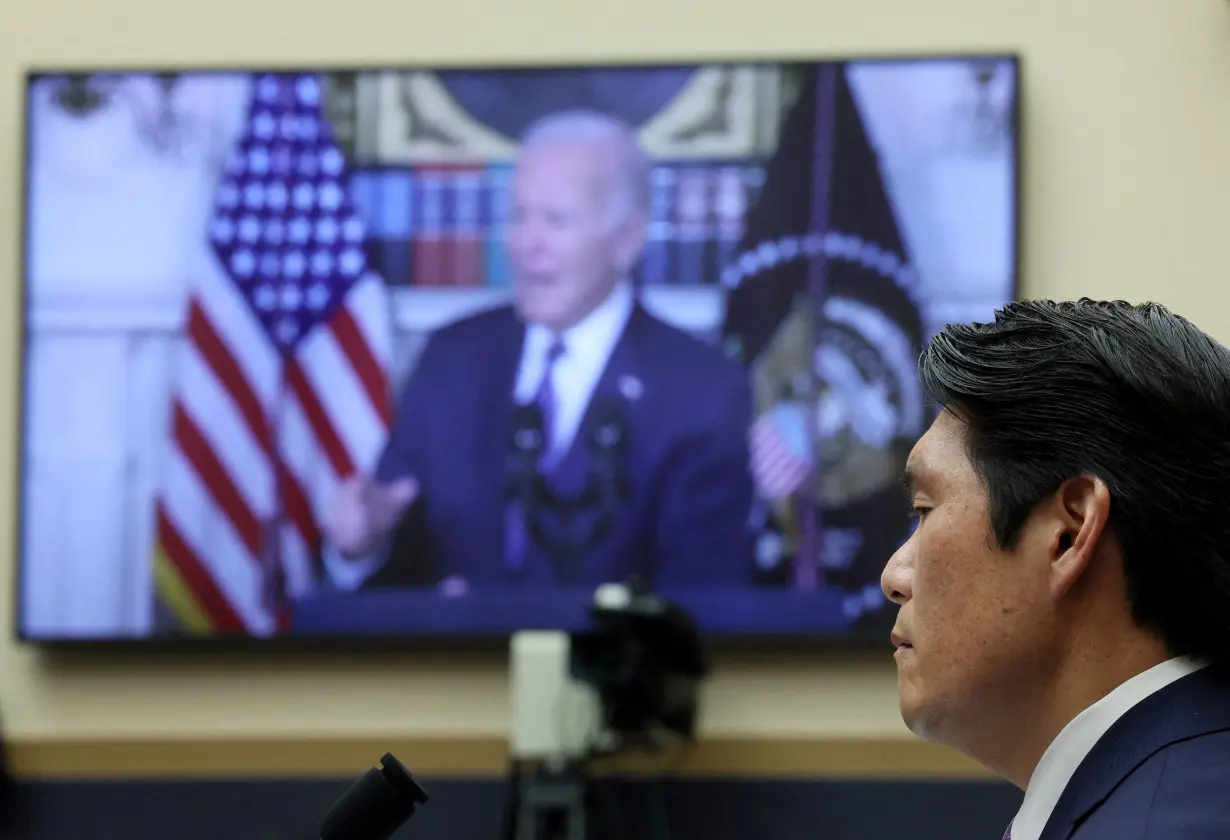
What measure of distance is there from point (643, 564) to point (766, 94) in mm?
1254

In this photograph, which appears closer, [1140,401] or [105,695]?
[1140,401]

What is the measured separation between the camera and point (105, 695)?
3941mm

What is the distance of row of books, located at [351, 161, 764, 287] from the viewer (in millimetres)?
3863

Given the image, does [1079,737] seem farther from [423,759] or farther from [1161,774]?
[423,759]

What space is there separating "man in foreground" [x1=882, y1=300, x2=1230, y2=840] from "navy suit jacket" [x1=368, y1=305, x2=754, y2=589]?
8.31 feet

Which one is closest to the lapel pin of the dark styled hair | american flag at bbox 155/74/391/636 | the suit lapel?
the suit lapel

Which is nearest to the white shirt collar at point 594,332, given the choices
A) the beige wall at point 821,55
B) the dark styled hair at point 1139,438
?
the beige wall at point 821,55

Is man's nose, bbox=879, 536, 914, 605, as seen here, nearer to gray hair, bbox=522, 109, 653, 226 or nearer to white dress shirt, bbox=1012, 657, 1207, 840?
white dress shirt, bbox=1012, 657, 1207, 840

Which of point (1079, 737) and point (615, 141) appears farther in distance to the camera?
point (615, 141)

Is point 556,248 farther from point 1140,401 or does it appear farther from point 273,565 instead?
point 1140,401

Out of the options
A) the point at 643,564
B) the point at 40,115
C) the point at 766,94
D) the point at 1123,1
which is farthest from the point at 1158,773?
the point at 40,115

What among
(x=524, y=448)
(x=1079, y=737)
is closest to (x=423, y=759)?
(x=524, y=448)

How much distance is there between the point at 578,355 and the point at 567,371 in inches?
2.0

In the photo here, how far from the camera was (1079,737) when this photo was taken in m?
1.16
